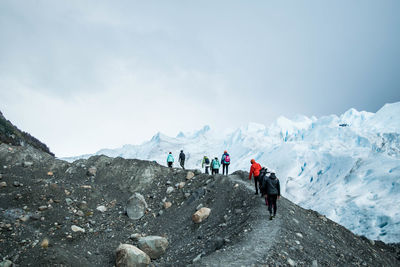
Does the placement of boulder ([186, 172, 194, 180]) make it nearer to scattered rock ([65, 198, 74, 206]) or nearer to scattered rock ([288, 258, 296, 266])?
scattered rock ([65, 198, 74, 206])

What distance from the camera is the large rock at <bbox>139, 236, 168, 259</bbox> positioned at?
9.62 metres

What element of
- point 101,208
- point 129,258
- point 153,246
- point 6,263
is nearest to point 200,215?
point 153,246

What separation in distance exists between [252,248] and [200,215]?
4581 millimetres

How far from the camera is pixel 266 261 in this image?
22.4ft

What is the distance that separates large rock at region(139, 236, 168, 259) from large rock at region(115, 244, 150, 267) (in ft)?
3.42

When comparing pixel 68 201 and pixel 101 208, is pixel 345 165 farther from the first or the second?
pixel 68 201

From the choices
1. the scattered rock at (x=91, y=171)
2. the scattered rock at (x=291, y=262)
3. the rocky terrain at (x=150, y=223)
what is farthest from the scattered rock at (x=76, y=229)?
the scattered rock at (x=291, y=262)

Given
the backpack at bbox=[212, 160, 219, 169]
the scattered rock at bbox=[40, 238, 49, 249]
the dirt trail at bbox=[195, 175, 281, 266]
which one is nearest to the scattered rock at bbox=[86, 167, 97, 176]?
the scattered rock at bbox=[40, 238, 49, 249]

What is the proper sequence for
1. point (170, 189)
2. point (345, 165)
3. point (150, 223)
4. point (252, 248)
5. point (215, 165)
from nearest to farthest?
1. point (252, 248)
2. point (150, 223)
3. point (170, 189)
4. point (215, 165)
5. point (345, 165)

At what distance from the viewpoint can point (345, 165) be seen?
8412 cm

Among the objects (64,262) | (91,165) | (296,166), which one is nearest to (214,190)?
(64,262)

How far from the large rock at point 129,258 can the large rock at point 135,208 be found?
4868mm

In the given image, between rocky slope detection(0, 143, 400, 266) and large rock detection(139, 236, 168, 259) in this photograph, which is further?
large rock detection(139, 236, 168, 259)

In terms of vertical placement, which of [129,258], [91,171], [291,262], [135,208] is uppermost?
[91,171]
